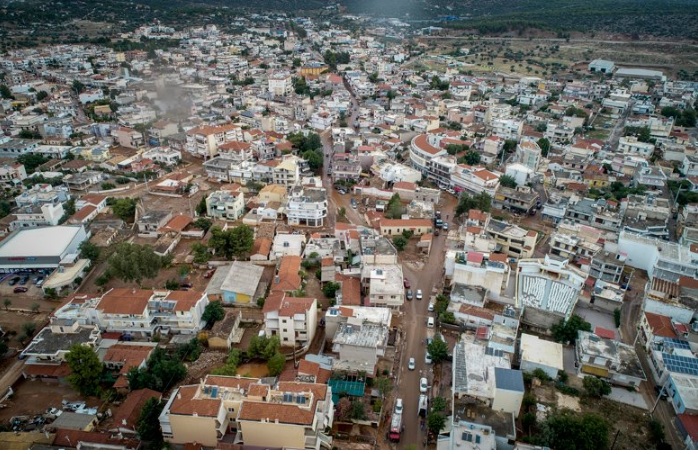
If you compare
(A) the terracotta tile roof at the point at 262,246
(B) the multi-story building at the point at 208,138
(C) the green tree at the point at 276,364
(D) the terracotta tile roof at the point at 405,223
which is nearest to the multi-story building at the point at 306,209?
(A) the terracotta tile roof at the point at 262,246

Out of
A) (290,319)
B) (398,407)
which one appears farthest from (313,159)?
(398,407)

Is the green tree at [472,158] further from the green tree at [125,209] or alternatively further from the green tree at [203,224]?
the green tree at [125,209]

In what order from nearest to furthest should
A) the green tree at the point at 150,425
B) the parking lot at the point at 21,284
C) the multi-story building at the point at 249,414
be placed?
the multi-story building at the point at 249,414, the green tree at the point at 150,425, the parking lot at the point at 21,284

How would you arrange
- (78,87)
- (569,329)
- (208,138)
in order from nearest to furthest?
1. (569,329)
2. (208,138)
3. (78,87)

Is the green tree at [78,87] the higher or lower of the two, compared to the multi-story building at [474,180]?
higher

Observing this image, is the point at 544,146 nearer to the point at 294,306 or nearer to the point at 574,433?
the point at 294,306

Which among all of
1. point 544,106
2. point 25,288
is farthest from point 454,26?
point 25,288
